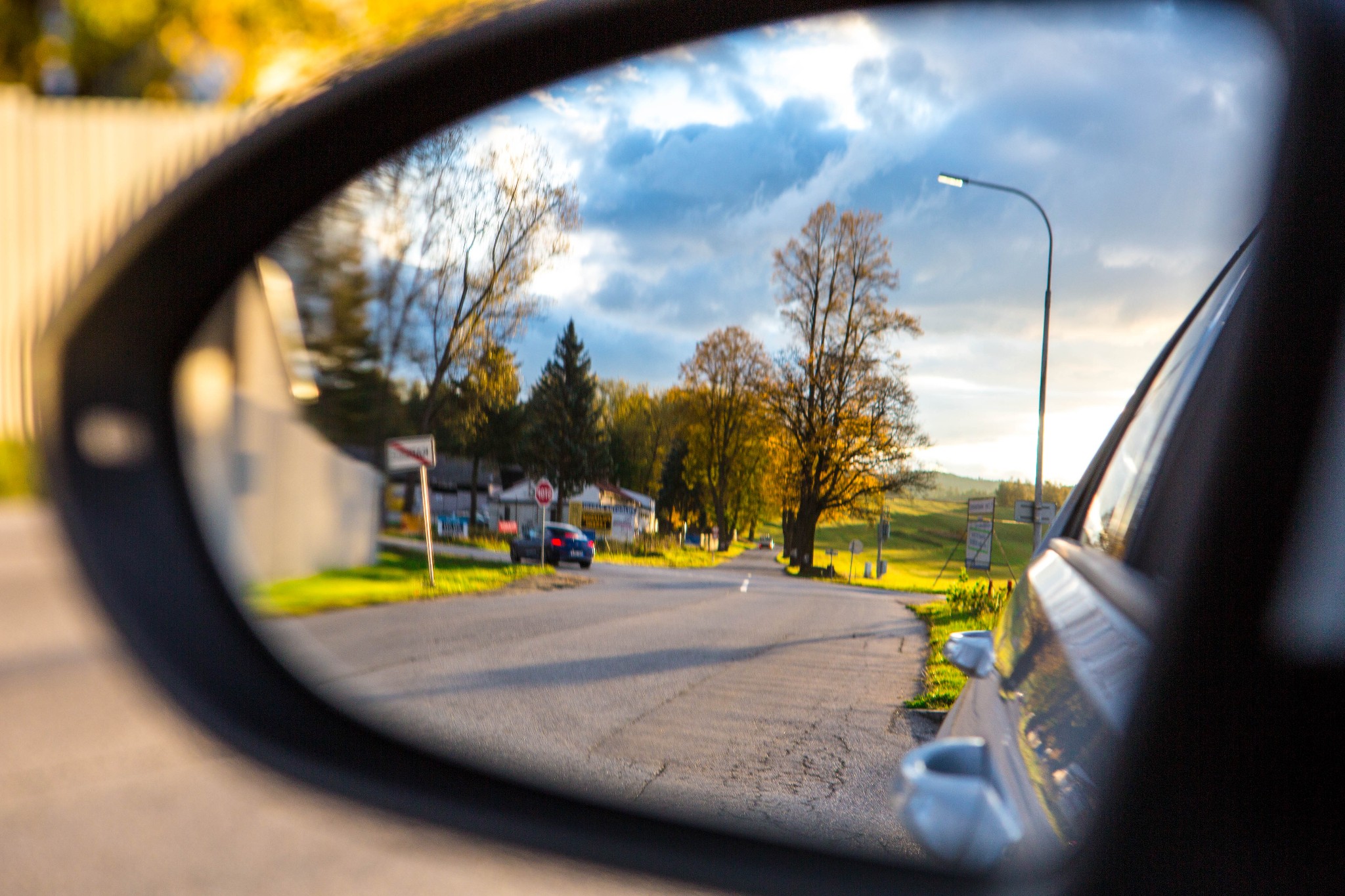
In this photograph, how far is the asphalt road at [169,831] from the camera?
3.82 m

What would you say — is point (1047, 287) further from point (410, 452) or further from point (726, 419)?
point (410, 452)

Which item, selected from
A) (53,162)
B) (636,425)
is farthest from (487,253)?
(53,162)

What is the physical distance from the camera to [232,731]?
1622 mm

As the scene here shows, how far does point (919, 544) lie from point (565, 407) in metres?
0.47

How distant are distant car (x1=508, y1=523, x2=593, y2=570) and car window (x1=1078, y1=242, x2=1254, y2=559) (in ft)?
2.29

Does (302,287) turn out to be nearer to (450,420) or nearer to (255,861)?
(450,420)

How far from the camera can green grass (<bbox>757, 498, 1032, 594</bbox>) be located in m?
1.13

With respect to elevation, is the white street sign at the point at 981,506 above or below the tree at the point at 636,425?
below

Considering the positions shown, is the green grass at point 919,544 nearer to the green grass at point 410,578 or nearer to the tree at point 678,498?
the tree at point 678,498

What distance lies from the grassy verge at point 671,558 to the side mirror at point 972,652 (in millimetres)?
323

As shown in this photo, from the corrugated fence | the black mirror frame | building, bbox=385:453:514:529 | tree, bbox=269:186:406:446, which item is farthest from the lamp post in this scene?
the corrugated fence

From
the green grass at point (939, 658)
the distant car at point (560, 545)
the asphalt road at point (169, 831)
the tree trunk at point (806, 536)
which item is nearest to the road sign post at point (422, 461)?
the distant car at point (560, 545)

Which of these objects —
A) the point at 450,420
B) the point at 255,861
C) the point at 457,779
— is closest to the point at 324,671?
the point at 457,779

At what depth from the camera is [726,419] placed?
1.26 meters
